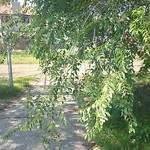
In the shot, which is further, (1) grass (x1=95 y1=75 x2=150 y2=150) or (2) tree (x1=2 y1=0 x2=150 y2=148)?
(1) grass (x1=95 y1=75 x2=150 y2=150)

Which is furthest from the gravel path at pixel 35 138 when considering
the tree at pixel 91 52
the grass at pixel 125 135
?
the tree at pixel 91 52

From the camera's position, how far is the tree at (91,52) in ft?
5.69

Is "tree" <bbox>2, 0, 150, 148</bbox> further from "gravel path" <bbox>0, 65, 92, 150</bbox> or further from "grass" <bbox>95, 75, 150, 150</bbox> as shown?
"grass" <bbox>95, 75, 150, 150</bbox>

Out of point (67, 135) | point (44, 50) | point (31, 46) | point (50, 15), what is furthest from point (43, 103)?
point (67, 135)

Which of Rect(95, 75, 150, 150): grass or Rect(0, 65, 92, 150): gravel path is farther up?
Rect(95, 75, 150, 150): grass

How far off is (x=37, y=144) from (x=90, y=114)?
2686mm

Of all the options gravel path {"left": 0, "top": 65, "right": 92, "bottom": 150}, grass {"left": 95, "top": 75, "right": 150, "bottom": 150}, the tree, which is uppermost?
the tree

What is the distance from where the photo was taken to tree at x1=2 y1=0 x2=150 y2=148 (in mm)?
1734

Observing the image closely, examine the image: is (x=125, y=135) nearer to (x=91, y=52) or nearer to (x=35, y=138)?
(x=35, y=138)

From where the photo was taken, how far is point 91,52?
1.86m

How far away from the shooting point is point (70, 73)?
2.10 metres

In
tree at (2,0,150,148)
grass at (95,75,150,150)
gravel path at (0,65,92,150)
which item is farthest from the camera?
gravel path at (0,65,92,150)

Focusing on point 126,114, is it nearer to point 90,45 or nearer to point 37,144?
point 90,45

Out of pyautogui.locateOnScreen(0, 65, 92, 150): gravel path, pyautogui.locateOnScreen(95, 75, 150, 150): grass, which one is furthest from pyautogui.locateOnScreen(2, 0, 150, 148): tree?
pyautogui.locateOnScreen(95, 75, 150, 150): grass
